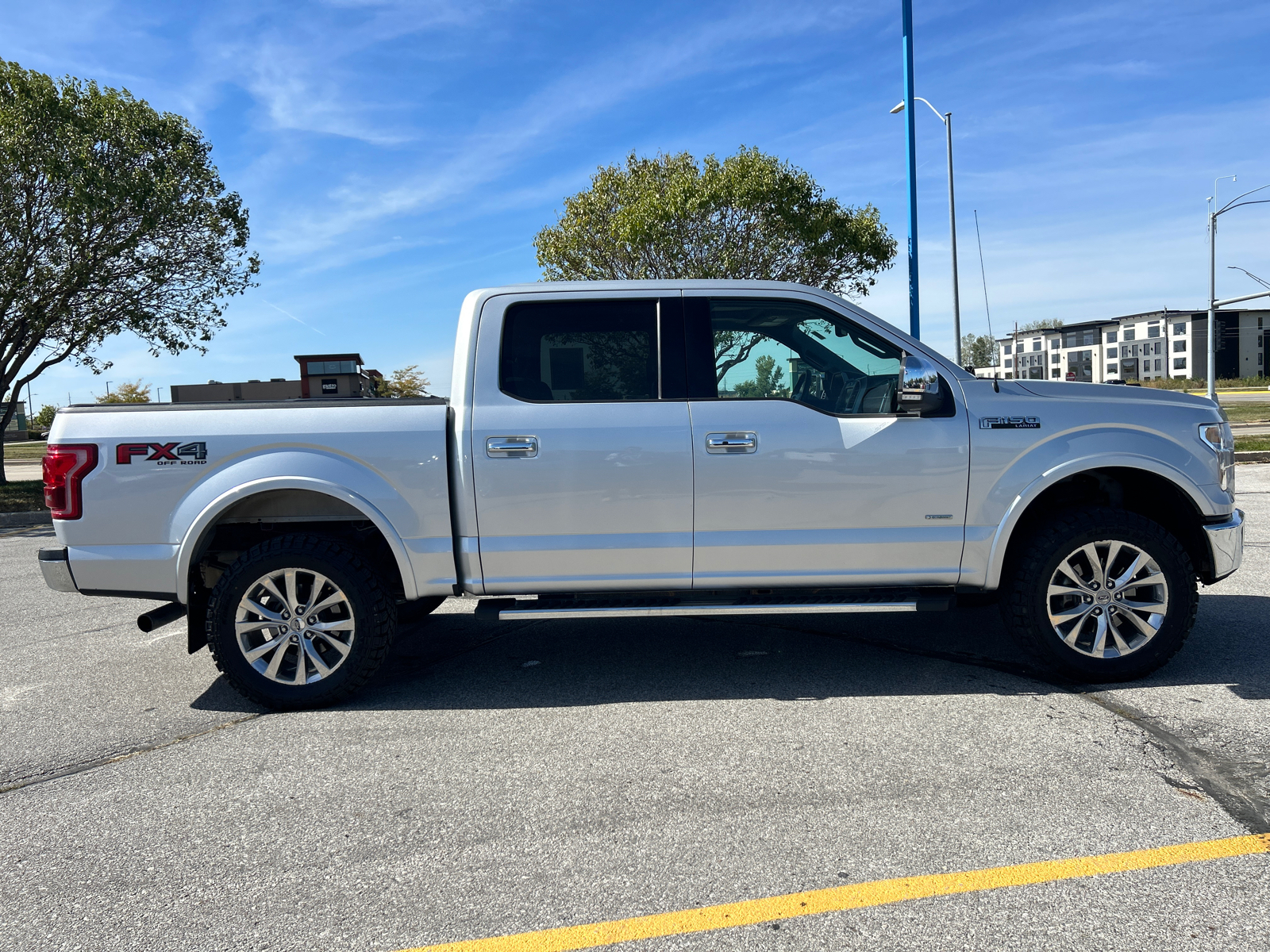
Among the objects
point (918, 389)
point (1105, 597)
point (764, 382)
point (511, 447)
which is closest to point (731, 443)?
point (764, 382)

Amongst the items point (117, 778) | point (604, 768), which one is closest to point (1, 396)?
point (117, 778)

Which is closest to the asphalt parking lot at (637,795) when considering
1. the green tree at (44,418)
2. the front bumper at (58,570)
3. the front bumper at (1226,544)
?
the front bumper at (1226,544)

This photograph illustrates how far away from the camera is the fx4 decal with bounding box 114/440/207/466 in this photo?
14.8ft

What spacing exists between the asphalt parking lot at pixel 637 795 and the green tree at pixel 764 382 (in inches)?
59.5

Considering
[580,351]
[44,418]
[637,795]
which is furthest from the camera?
[44,418]

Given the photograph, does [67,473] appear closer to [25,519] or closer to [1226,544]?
[1226,544]

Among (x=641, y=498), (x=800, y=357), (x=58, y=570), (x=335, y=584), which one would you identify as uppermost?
(x=800, y=357)

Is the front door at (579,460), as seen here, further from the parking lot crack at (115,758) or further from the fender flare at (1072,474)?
the fender flare at (1072,474)

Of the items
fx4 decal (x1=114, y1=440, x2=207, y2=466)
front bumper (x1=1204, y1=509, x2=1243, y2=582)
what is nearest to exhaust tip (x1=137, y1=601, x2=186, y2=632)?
fx4 decal (x1=114, y1=440, x2=207, y2=466)

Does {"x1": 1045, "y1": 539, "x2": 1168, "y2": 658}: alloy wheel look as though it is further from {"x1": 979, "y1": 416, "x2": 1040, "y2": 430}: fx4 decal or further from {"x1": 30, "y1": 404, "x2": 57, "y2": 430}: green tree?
{"x1": 30, "y1": 404, "x2": 57, "y2": 430}: green tree

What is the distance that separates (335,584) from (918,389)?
119 inches

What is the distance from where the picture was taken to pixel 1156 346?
111438 millimetres

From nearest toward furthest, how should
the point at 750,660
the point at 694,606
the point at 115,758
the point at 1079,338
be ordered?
the point at 115,758, the point at 694,606, the point at 750,660, the point at 1079,338

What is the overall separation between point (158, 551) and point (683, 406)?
2706mm
